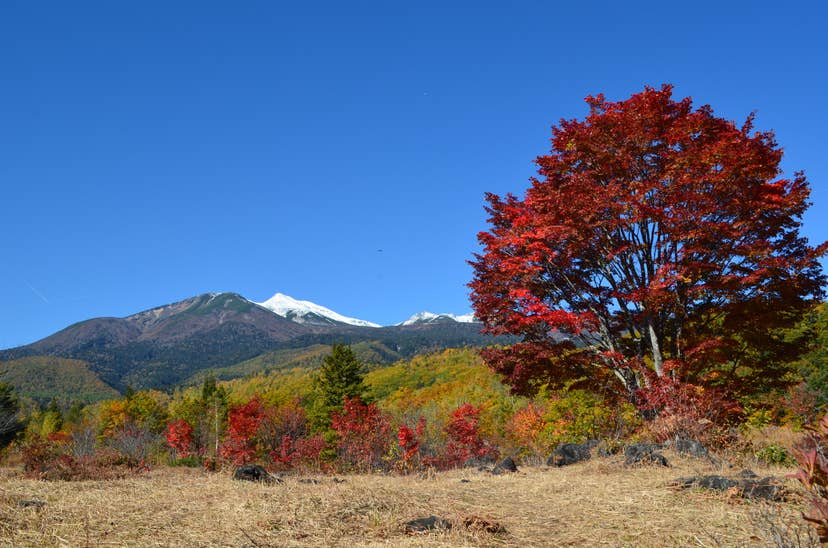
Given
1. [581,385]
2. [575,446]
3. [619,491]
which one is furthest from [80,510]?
[581,385]

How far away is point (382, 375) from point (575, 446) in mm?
105182

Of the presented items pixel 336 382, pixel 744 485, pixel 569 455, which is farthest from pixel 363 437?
pixel 744 485

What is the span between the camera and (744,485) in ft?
19.3

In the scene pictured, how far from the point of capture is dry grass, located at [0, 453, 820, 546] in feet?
14.8

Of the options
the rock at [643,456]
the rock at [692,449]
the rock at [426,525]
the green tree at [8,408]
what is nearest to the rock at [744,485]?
the rock at [643,456]

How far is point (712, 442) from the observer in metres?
9.85

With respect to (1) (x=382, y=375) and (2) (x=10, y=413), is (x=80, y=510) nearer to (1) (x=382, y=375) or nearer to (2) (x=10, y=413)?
(2) (x=10, y=413)

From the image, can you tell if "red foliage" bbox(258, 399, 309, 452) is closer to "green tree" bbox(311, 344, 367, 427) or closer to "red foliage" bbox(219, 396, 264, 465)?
"green tree" bbox(311, 344, 367, 427)

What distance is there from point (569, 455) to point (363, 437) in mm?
15616

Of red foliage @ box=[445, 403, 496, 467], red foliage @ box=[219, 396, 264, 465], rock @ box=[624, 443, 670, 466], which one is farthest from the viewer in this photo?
red foliage @ box=[219, 396, 264, 465]

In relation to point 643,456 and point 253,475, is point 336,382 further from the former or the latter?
point 643,456

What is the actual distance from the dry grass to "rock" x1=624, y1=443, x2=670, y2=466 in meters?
0.73

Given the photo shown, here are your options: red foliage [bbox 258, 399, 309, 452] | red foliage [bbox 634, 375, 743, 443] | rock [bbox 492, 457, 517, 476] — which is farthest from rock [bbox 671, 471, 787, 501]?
red foliage [bbox 258, 399, 309, 452]

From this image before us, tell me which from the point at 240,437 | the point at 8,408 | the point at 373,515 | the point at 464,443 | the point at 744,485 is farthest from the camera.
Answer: the point at 8,408
